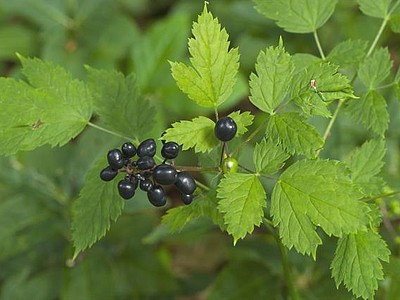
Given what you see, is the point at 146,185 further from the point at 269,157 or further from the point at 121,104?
the point at 121,104

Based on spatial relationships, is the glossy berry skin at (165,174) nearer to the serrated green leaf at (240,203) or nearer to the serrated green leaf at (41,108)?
the serrated green leaf at (240,203)

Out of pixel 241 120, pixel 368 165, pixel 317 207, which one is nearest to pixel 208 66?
pixel 241 120

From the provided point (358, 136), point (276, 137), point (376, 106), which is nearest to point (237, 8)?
point (358, 136)

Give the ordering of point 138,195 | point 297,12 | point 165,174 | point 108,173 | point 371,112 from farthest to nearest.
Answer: point 138,195 < point 297,12 < point 371,112 < point 108,173 < point 165,174

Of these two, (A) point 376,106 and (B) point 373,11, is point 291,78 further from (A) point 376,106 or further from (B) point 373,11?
(B) point 373,11

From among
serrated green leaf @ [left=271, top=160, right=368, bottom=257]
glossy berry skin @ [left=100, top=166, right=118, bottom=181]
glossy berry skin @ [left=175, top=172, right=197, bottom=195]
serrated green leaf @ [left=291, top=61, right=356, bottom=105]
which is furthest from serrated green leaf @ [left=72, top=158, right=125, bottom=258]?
serrated green leaf @ [left=291, top=61, right=356, bottom=105]

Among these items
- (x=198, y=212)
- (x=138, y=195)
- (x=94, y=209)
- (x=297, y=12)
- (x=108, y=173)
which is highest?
(x=297, y=12)
